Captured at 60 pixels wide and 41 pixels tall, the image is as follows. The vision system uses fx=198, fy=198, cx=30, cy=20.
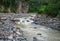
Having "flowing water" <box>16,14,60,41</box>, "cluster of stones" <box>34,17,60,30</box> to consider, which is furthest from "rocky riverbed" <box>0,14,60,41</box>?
"cluster of stones" <box>34,17,60,30</box>

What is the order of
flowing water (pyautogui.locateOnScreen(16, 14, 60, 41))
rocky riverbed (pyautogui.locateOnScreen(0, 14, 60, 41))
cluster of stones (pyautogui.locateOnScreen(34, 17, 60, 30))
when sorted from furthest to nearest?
cluster of stones (pyautogui.locateOnScreen(34, 17, 60, 30)) < flowing water (pyautogui.locateOnScreen(16, 14, 60, 41)) < rocky riverbed (pyautogui.locateOnScreen(0, 14, 60, 41))

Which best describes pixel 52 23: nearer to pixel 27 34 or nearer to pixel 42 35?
pixel 42 35

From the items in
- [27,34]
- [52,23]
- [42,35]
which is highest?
[27,34]

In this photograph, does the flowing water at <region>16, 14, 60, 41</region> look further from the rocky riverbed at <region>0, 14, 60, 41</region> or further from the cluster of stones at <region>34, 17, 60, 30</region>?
the cluster of stones at <region>34, 17, 60, 30</region>

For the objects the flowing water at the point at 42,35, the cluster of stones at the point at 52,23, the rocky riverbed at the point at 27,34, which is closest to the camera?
the rocky riverbed at the point at 27,34

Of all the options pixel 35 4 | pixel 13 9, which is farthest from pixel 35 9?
pixel 13 9

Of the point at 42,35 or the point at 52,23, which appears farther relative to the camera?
the point at 52,23

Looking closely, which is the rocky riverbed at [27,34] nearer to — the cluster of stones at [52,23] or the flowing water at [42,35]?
the flowing water at [42,35]

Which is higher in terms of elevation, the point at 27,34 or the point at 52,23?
the point at 27,34

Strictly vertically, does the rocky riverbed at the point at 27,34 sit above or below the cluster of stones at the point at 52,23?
above

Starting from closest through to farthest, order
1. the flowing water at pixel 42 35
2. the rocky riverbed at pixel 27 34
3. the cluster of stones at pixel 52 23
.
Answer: the rocky riverbed at pixel 27 34 < the flowing water at pixel 42 35 < the cluster of stones at pixel 52 23

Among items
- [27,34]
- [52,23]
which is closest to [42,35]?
[27,34]

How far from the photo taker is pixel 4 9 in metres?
39.4

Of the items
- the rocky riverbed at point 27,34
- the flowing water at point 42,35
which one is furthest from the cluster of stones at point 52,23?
the flowing water at point 42,35
